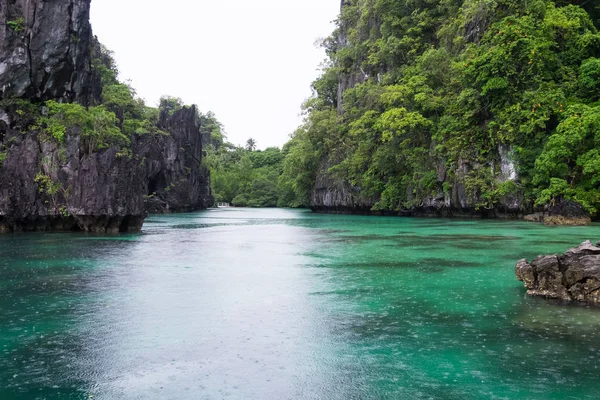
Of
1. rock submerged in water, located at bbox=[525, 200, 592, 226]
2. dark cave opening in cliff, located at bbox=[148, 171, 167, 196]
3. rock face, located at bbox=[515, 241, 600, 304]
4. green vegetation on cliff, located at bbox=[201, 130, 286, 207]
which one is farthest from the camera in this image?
green vegetation on cliff, located at bbox=[201, 130, 286, 207]

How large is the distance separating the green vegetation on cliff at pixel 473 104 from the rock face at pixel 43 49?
75.6 feet

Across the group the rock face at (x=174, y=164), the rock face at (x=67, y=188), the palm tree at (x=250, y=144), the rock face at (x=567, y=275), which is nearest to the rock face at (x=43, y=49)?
the rock face at (x=67, y=188)

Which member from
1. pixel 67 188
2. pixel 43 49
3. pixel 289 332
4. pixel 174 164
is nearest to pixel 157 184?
pixel 174 164

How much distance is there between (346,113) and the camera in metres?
46.5

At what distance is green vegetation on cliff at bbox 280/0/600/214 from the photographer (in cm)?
2648

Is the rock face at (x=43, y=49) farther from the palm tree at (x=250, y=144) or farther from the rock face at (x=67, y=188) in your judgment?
the palm tree at (x=250, y=144)

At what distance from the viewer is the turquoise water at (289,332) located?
187 inches

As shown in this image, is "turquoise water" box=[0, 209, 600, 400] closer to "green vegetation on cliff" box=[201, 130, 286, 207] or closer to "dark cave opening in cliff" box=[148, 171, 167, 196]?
"dark cave opening in cliff" box=[148, 171, 167, 196]

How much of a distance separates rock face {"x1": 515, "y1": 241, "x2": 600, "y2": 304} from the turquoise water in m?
0.43

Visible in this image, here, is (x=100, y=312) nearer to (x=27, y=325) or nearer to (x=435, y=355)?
(x=27, y=325)

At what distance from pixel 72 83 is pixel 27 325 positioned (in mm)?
28819

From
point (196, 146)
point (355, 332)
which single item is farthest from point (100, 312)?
point (196, 146)

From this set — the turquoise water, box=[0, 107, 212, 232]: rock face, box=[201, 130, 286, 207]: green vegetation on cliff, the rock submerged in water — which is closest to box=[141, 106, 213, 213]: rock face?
box=[201, 130, 286, 207]: green vegetation on cliff

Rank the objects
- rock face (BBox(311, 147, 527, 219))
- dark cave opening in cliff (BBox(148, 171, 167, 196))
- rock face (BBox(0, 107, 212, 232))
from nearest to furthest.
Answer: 1. rock face (BBox(0, 107, 212, 232))
2. rock face (BBox(311, 147, 527, 219))
3. dark cave opening in cliff (BBox(148, 171, 167, 196))
